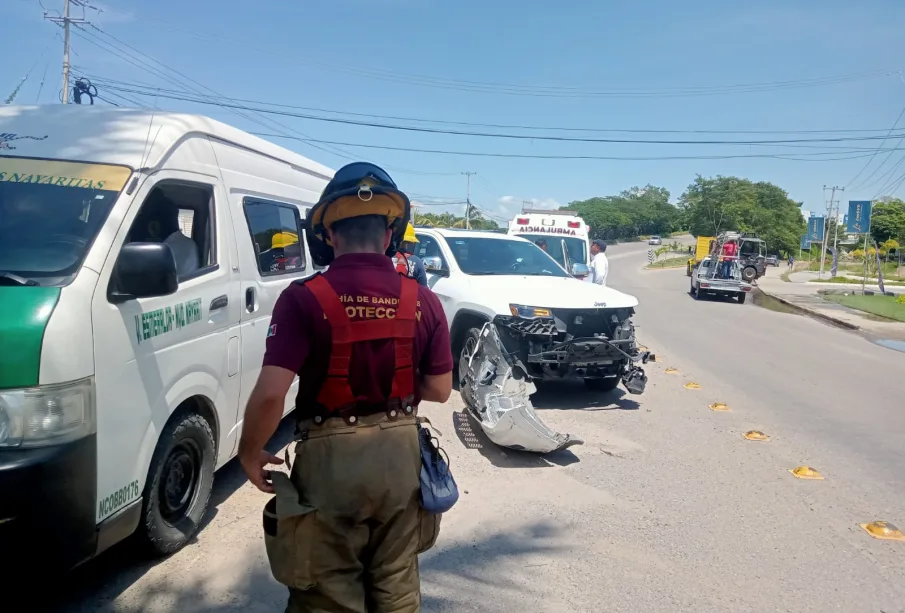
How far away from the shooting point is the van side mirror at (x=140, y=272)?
2910mm

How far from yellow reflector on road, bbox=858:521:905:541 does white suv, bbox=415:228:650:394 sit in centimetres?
268

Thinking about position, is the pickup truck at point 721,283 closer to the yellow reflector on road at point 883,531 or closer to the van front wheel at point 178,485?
the yellow reflector on road at point 883,531

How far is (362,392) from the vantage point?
2.09m

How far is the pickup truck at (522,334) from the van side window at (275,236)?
139 centimetres

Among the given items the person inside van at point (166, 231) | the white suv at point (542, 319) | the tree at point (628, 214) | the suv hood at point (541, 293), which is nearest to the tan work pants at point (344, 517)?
the person inside van at point (166, 231)

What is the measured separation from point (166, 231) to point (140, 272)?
109 cm

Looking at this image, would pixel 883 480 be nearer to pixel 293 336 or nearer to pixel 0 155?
pixel 293 336

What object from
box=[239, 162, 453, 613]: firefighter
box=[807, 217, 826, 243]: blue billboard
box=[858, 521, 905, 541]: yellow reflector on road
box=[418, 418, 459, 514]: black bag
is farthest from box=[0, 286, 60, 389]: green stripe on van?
box=[807, 217, 826, 243]: blue billboard

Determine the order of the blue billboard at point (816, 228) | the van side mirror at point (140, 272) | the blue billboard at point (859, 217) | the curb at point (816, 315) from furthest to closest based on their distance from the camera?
the blue billboard at point (816, 228)
the blue billboard at point (859, 217)
the curb at point (816, 315)
the van side mirror at point (140, 272)

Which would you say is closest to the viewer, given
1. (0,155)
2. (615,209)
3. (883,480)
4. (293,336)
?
(293,336)

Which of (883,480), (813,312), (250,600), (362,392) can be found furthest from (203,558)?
(813,312)

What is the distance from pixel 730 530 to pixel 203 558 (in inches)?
128

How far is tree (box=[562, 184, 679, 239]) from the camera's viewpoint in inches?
4587

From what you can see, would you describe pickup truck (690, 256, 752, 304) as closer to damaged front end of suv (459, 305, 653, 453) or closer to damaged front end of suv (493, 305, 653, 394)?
damaged front end of suv (459, 305, 653, 453)
